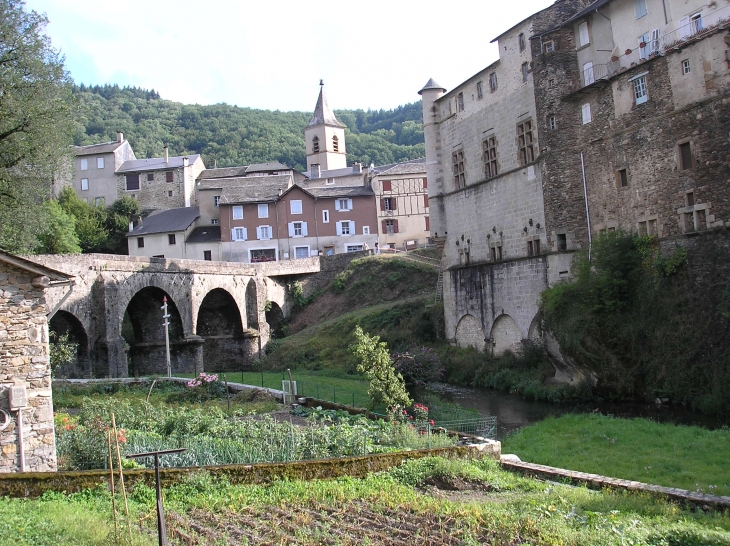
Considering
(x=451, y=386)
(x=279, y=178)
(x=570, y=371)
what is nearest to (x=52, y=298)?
(x=451, y=386)

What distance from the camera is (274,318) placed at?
52.0 metres

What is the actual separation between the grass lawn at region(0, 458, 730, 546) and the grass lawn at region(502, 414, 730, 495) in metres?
3.75

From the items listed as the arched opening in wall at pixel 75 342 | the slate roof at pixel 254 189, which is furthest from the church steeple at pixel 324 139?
the arched opening in wall at pixel 75 342

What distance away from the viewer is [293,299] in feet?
175

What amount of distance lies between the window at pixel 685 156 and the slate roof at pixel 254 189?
125 ft

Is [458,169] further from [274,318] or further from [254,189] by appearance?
[254,189]

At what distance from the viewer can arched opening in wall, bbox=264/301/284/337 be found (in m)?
51.3

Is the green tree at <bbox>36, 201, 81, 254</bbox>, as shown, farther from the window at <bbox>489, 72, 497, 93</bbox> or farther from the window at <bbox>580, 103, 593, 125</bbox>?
the window at <bbox>580, 103, 593, 125</bbox>

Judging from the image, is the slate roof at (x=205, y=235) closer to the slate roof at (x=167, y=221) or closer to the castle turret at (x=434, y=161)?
the slate roof at (x=167, y=221)

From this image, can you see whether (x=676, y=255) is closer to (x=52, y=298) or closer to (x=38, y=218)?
(x=38, y=218)

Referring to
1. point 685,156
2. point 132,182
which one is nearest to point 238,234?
point 132,182

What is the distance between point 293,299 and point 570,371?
28065 mm

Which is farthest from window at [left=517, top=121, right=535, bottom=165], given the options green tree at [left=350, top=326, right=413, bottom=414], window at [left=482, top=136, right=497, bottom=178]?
green tree at [left=350, top=326, right=413, bottom=414]

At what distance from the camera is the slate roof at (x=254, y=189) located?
59.2 meters
